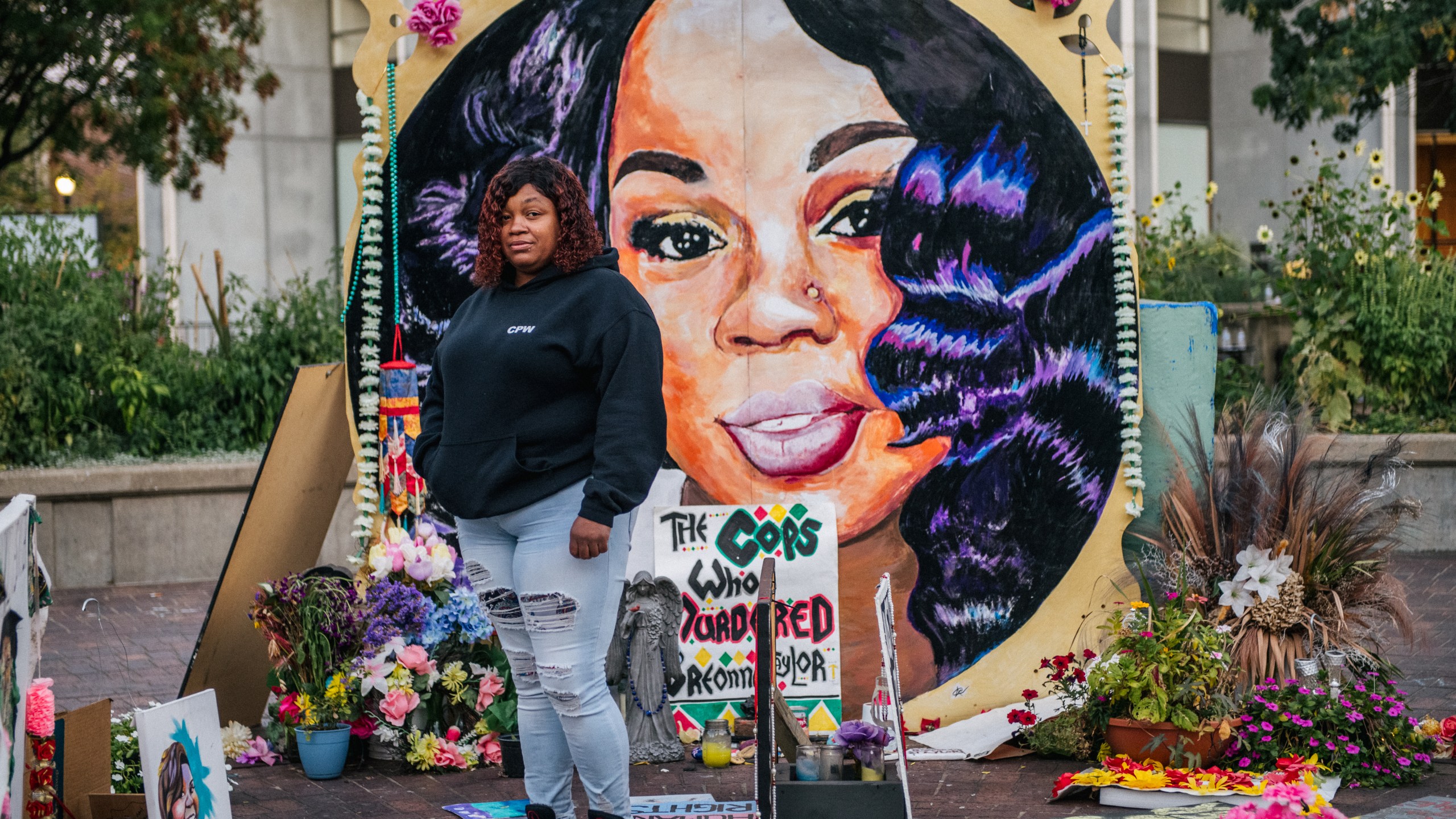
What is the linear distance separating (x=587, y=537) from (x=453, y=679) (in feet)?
5.80

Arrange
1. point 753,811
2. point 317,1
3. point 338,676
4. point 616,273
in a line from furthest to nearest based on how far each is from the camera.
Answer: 1. point 317,1
2. point 338,676
3. point 753,811
4. point 616,273

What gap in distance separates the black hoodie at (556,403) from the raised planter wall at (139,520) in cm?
601

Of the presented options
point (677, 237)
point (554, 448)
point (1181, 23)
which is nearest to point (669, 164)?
point (677, 237)

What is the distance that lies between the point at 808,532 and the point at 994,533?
727mm

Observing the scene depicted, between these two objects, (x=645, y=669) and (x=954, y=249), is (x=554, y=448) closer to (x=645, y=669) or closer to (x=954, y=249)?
(x=645, y=669)

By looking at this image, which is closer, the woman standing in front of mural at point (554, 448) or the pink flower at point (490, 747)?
the woman standing in front of mural at point (554, 448)

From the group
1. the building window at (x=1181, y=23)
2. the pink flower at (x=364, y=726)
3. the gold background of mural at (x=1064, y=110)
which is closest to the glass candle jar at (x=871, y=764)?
the gold background of mural at (x=1064, y=110)

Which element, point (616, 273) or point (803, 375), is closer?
point (616, 273)

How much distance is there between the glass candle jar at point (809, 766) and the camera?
400 cm

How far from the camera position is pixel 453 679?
4988mm

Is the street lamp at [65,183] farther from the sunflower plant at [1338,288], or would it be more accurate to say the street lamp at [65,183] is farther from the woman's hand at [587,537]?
the woman's hand at [587,537]

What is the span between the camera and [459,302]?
543cm

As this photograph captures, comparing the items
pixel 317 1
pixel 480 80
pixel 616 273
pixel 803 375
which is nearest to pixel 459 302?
pixel 480 80

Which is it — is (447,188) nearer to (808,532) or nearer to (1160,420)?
(808,532)
